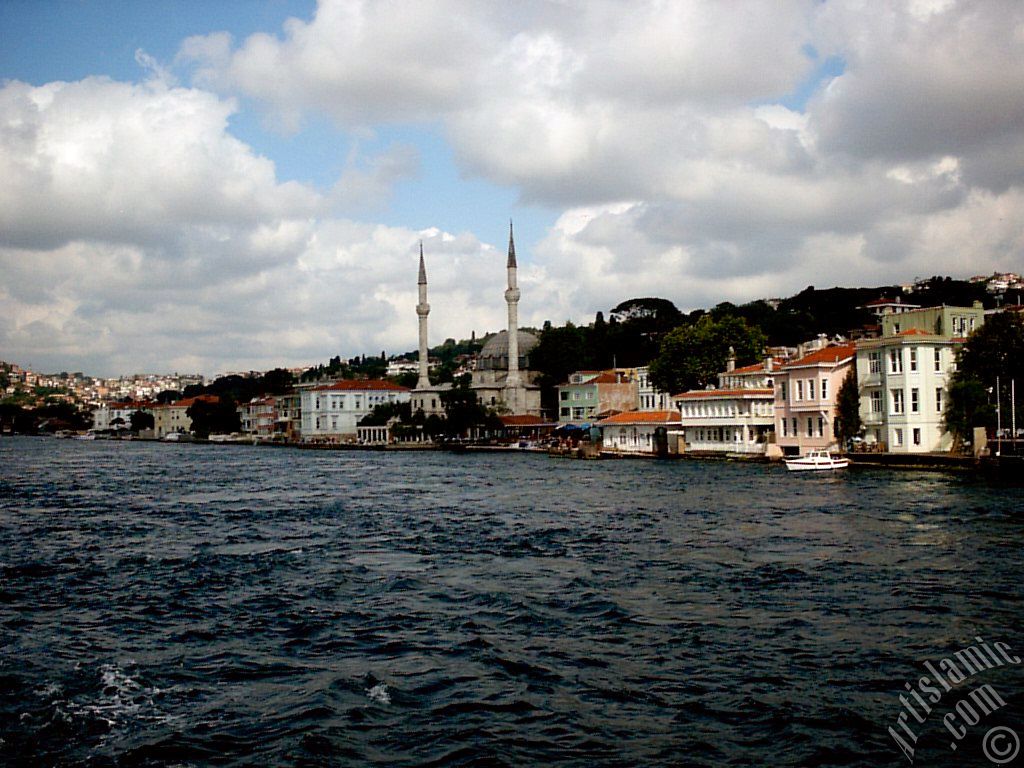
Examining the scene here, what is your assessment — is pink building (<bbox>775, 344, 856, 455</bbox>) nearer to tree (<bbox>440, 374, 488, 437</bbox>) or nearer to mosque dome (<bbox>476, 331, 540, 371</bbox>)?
tree (<bbox>440, 374, 488, 437</bbox>)

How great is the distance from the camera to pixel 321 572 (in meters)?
20.0

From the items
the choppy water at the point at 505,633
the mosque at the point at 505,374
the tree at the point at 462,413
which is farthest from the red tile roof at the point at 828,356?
the mosque at the point at 505,374

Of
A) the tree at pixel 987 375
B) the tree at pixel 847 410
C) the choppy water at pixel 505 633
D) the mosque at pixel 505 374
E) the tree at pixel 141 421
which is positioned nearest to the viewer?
the choppy water at pixel 505 633

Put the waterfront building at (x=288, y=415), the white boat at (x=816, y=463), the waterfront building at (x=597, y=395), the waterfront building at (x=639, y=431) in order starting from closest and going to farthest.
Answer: the white boat at (x=816, y=463)
the waterfront building at (x=639, y=431)
the waterfront building at (x=597, y=395)
the waterfront building at (x=288, y=415)

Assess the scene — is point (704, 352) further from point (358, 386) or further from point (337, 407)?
point (337, 407)

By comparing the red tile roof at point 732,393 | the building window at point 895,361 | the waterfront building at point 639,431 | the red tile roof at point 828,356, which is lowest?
the waterfront building at point 639,431

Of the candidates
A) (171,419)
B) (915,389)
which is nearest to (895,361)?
(915,389)

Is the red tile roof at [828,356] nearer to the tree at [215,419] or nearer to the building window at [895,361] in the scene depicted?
the building window at [895,361]

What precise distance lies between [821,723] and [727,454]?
49061 millimetres

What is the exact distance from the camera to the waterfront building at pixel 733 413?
58125mm

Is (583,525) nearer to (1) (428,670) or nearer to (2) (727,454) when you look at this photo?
(1) (428,670)

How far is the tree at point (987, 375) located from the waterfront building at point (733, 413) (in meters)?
12.1

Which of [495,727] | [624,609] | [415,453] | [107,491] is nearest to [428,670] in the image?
[495,727]

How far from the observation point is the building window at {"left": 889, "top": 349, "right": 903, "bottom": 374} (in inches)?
1858
